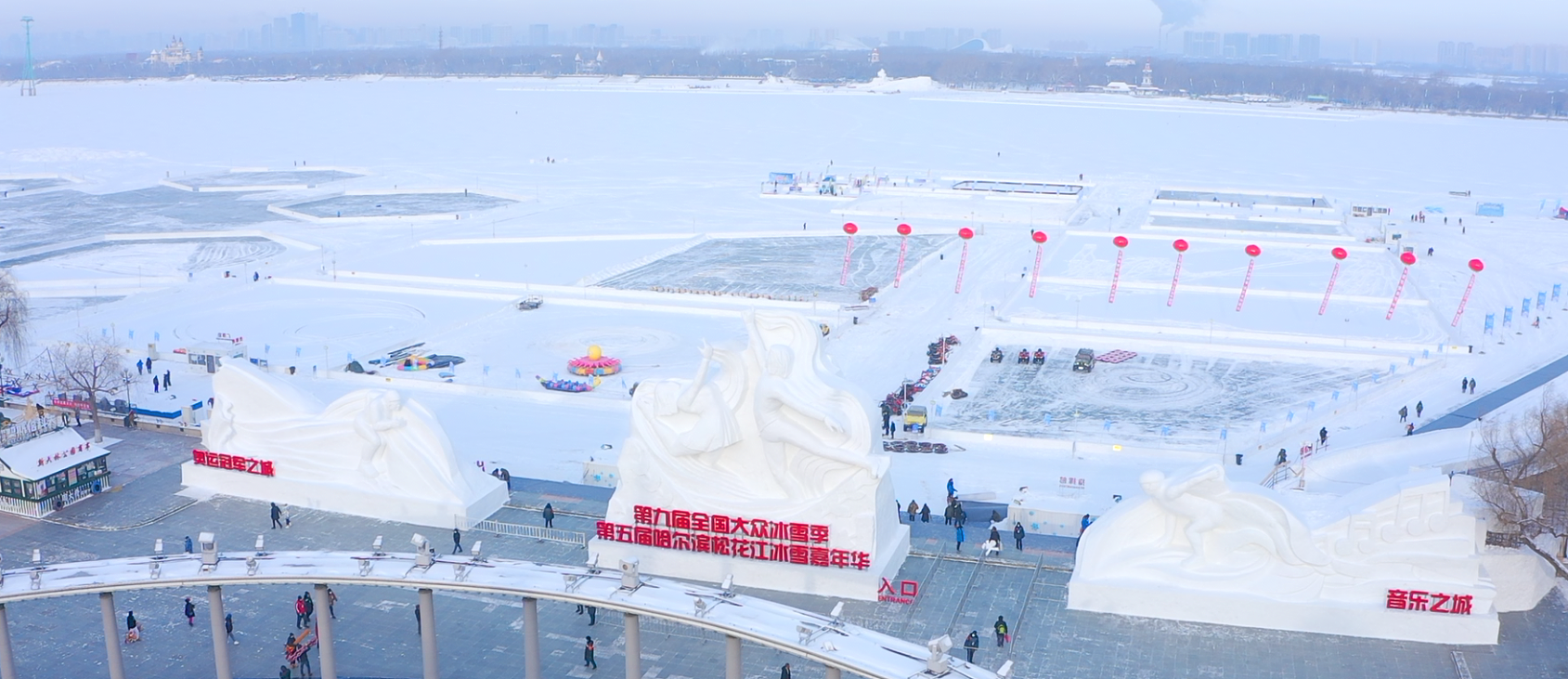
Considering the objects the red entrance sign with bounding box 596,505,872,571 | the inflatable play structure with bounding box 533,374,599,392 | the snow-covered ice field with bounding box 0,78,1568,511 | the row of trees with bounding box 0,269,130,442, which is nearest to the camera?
the red entrance sign with bounding box 596,505,872,571

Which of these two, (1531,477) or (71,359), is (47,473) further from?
(1531,477)

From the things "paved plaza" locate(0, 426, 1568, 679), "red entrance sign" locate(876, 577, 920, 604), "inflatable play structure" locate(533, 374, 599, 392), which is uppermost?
"inflatable play structure" locate(533, 374, 599, 392)

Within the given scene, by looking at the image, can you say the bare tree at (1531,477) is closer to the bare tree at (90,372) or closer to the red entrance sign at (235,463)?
the red entrance sign at (235,463)

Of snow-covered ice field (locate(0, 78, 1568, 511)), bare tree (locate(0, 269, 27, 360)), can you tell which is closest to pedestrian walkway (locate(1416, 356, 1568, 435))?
snow-covered ice field (locate(0, 78, 1568, 511))

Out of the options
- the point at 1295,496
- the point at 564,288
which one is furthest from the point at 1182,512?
the point at 564,288

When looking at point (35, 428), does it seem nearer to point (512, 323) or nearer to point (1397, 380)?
point (512, 323)

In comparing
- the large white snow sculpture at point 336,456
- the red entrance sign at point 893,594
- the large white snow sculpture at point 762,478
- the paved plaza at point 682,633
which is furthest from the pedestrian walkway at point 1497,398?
the large white snow sculpture at point 336,456

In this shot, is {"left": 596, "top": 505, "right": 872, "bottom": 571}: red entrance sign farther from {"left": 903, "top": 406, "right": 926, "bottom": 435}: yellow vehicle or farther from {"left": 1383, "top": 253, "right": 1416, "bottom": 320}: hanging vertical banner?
{"left": 1383, "top": 253, "right": 1416, "bottom": 320}: hanging vertical banner

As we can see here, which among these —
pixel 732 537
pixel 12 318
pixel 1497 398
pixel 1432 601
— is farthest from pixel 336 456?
pixel 1497 398
